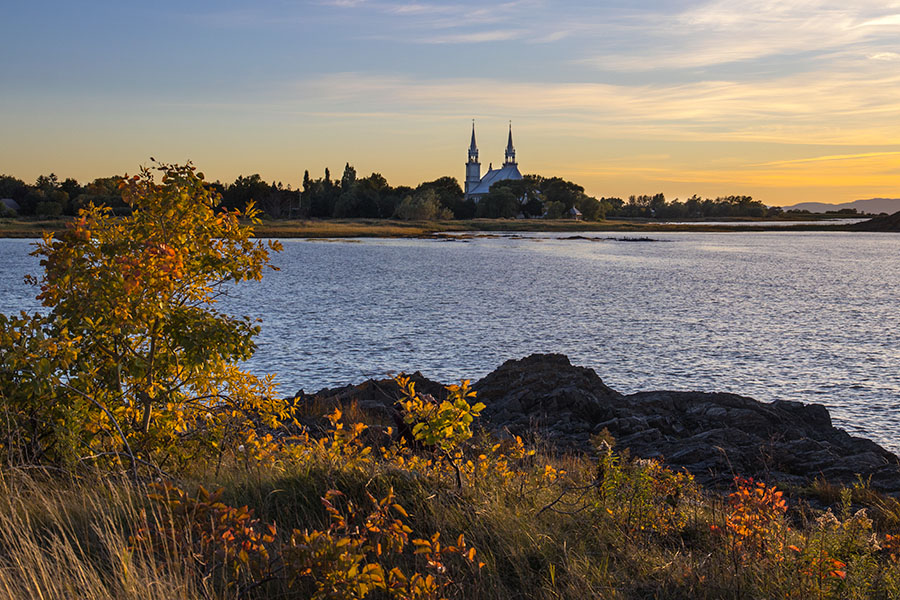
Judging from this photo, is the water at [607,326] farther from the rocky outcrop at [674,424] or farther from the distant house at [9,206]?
the distant house at [9,206]

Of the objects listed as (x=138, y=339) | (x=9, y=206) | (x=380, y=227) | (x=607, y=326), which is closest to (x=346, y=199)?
(x=380, y=227)

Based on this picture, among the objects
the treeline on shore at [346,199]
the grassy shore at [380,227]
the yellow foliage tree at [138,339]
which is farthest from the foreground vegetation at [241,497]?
the treeline on shore at [346,199]

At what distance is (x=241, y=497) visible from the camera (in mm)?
6434

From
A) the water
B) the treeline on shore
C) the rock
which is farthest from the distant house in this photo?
the rock

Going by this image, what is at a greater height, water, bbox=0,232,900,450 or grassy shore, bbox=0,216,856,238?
grassy shore, bbox=0,216,856,238

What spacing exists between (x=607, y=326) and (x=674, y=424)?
18391mm

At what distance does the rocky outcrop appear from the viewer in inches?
508

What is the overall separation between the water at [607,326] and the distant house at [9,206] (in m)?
77.7

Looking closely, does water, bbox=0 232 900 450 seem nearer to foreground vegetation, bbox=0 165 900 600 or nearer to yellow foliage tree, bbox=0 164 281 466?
foreground vegetation, bbox=0 165 900 600

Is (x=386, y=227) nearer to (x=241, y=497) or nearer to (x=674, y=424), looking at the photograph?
Answer: (x=674, y=424)

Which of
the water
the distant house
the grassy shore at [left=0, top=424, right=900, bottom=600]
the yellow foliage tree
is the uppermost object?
the distant house

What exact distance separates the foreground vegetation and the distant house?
148 metres

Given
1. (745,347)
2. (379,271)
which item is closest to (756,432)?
(745,347)

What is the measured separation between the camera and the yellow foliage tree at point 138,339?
699 centimetres
